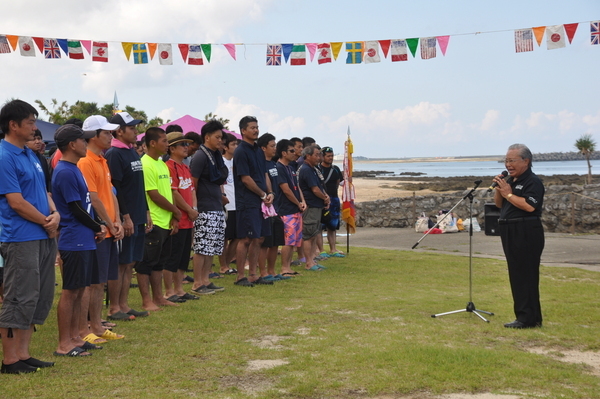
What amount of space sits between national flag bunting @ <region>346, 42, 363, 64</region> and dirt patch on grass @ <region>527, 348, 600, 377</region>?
35.2 feet

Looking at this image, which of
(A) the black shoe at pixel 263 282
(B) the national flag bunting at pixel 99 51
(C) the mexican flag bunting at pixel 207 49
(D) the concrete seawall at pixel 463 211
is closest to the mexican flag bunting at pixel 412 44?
(C) the mexican flag bunting at pixel 207 49

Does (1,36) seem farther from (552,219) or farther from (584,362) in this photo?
(552,219)

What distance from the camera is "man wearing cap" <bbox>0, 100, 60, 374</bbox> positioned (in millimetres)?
4664

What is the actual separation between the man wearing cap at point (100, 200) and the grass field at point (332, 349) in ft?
1.25

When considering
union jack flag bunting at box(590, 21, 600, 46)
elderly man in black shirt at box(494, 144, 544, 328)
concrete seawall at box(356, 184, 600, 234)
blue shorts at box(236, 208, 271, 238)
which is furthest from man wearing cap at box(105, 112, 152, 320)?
Result: concrete seawall at box(356, 184, 600, 234)

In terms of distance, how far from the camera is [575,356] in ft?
17.8

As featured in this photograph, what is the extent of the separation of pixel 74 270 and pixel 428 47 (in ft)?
37.8

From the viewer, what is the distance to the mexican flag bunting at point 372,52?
1509cm

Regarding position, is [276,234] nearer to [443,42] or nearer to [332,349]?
Answer: [332,349]

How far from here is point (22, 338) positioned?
479cm

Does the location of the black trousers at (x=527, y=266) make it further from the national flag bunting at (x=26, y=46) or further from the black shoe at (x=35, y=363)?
the national flag bunting at (x=26, y=46)

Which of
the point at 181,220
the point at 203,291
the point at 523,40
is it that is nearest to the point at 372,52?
the point at 523,40

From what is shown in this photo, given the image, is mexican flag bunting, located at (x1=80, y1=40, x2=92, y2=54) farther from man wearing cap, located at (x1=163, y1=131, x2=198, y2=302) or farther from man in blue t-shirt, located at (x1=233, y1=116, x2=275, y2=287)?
man wearing cap, located at (x1=163, y1=131, x2=198, y2=302)

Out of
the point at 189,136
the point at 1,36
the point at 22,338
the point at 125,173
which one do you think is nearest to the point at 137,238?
the point at 125,173
